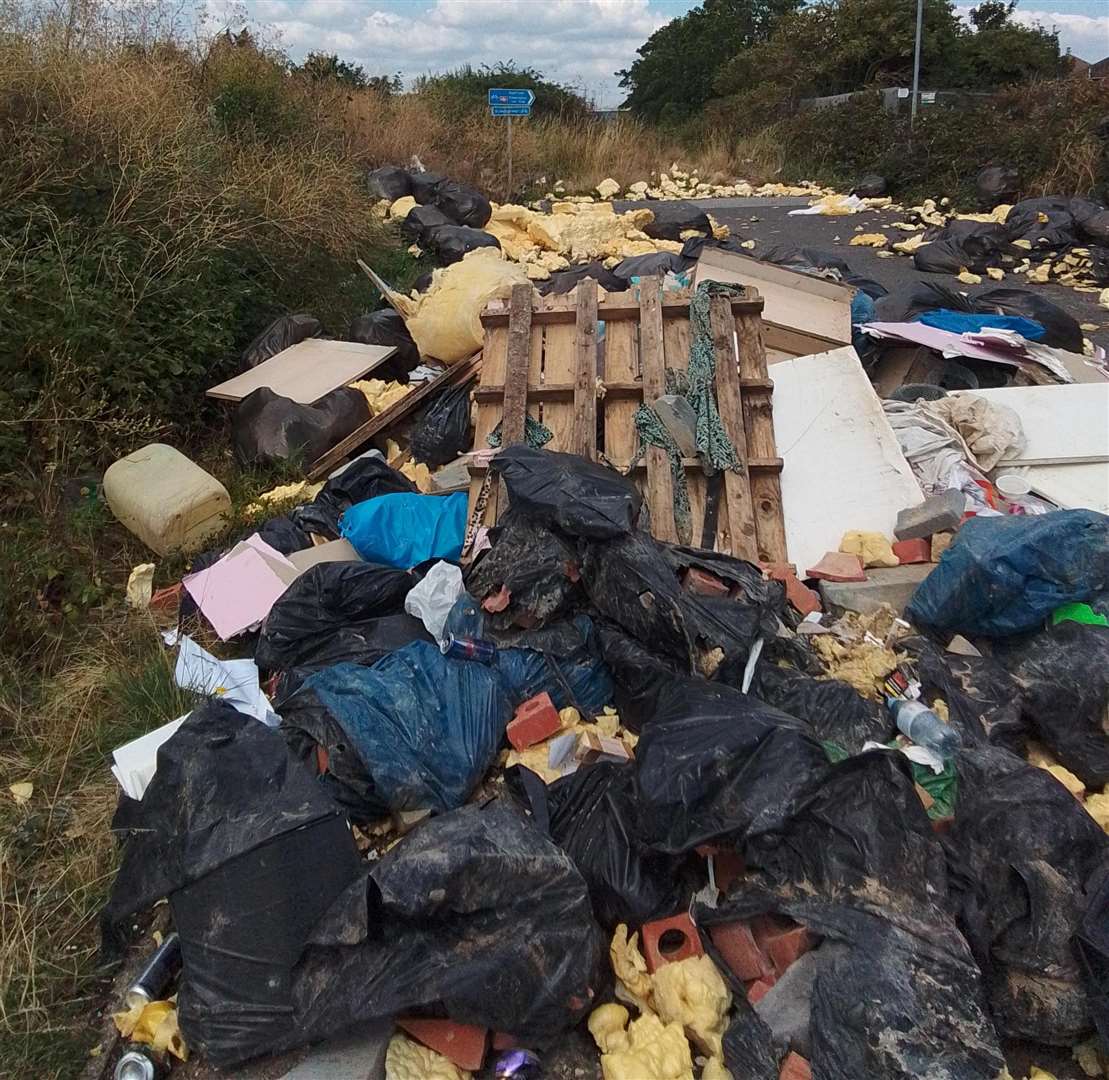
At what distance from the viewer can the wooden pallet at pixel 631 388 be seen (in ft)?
10.7

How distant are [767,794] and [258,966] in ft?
3.80

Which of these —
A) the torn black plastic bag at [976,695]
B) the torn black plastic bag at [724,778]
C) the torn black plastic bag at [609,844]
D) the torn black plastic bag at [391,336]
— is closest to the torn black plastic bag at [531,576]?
the torn black plastic bag at [609,844]

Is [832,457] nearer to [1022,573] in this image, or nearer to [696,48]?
[1022,573]

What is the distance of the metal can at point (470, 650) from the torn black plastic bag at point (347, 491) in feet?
3.79

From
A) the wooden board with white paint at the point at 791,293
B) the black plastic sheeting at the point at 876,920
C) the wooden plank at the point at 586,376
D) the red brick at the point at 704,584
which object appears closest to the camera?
the black plastic sheeting at the point at 876,920

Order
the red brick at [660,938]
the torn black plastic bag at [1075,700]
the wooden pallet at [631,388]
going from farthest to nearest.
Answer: the wooden pallet at [631,388] < the torn black plastic bag at [1075,700] < the red brick at [660,938]

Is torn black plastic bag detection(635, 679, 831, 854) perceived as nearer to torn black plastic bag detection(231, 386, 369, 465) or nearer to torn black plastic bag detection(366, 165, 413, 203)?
torn black plastic bag detection(231, 386, 369, 465)

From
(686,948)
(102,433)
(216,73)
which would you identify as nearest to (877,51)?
(216,73)

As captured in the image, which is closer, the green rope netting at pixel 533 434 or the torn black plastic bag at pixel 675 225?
the green rope netting at pixel 533 434

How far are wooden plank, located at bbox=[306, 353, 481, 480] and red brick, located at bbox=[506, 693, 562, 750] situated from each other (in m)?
2.16

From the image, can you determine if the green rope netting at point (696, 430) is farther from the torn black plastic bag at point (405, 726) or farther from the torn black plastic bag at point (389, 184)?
the torn black plastic bag at point (389, 184)

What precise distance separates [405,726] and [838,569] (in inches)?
66.2

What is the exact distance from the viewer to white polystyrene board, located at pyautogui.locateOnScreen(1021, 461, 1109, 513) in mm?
3312

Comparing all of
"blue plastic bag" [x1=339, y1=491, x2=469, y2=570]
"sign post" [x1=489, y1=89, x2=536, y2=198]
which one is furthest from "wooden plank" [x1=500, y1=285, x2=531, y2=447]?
"sign post" [x1=489, y1=89, x2=536, y2=198]
